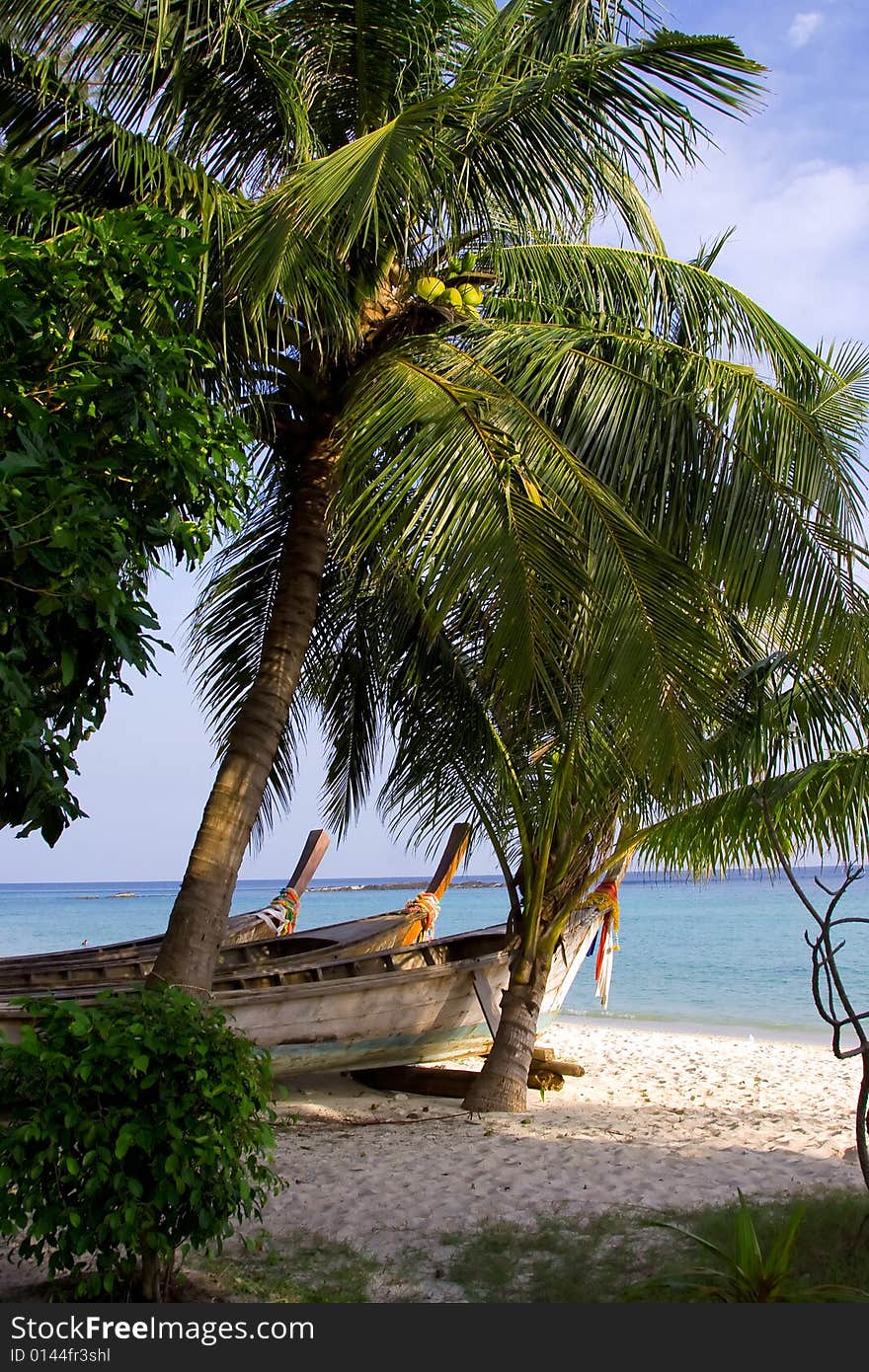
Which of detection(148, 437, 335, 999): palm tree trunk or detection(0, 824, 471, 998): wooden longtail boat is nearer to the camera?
detection(148, 437, 335, 999): palm tree trunk

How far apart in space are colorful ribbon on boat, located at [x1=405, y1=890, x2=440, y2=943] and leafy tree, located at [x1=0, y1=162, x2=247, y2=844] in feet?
22.1

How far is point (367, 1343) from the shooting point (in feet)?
10.7

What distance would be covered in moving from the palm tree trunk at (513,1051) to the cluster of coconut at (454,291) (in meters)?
4.82

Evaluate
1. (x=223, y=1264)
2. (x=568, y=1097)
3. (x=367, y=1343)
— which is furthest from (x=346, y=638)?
(x=367, y=1343)

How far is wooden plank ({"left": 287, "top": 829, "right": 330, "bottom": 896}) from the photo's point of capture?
1162cm

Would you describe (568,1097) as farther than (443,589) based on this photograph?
Yes

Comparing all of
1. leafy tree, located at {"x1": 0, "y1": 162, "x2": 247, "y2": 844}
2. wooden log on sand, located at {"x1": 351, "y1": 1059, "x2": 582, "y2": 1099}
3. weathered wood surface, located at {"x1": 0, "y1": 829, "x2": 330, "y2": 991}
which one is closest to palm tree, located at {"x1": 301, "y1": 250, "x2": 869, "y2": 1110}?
wooden log on sand, located at {"x1": 351, "y1": 1059, "x2": 582, "y2": 1099}

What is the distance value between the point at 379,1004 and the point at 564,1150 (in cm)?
226

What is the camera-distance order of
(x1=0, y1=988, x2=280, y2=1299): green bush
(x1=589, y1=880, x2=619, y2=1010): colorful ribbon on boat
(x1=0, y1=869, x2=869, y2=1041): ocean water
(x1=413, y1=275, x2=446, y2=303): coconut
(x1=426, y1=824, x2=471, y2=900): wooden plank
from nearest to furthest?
(x1=0, y1=988, x2=280, y2=1299): green bush → (x1=413, y1=275, x2=446, y2=303): coconut → (x1=589, y1=880, x2=619, y2=1010): colorful ribbon on boat → (x1=426, y1=824, x2=471, y2=900): wooden plank → (x1=0, y1=869, x2=869, y2=1041): ocean water

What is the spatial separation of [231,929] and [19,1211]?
7487mm

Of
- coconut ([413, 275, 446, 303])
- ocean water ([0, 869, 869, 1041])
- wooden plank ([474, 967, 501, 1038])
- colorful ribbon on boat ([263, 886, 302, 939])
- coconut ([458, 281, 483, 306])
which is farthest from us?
ocean water ([0, 869, 869, 1041])

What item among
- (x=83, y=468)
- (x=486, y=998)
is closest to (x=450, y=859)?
(x=486, y=998)

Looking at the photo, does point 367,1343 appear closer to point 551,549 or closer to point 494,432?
point 551,549

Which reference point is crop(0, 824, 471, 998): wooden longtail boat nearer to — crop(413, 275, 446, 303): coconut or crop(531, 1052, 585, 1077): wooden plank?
crop(531, 1052, 585, 1077): wooden plank
